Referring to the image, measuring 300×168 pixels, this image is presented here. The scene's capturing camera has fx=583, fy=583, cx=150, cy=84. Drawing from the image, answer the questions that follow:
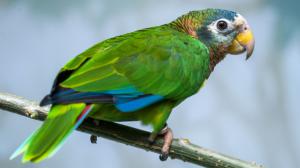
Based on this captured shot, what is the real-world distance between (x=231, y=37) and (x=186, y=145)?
1.89 ft

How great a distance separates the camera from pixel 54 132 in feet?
5.04

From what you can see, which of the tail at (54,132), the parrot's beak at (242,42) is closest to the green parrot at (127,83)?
the tail at (54,132)

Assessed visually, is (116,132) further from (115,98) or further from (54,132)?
(54,132)

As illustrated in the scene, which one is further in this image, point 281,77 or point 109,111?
point 281,77

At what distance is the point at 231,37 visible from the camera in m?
2.11

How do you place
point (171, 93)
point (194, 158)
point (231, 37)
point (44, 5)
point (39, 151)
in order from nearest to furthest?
point (39, 151) → point (194, 158) → point (171, 93) → point (231, 37) → point (44, 5)

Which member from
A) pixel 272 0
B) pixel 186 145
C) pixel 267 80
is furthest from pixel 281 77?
pixel 186 145

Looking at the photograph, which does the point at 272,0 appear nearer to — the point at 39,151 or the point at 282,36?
the point at 282,36

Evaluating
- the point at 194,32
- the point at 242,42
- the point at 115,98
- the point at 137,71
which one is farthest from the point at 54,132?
the point at 242,42

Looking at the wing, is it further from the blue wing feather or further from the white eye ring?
the white eye ring

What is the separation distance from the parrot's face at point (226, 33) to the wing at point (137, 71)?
13 centimetres

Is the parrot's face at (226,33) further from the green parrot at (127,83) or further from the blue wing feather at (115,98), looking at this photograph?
the blue wing feather at (115,98)

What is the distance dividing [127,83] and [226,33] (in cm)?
54

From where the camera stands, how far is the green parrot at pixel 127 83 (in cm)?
156
